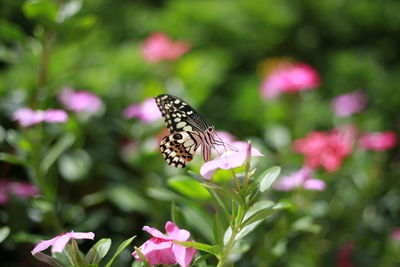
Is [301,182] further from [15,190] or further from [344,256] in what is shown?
[15,190]

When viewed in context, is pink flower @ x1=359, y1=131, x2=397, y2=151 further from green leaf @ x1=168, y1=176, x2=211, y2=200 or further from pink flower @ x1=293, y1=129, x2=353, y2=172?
green leaf @ x1=168, y1=176, x2=211, y2=200

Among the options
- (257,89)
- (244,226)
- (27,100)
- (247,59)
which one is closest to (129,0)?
(247,59)

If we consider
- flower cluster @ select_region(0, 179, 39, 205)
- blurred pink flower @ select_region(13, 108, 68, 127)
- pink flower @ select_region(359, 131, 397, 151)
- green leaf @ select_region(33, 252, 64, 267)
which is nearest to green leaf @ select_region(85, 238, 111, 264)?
green leaf @ select_region(33, 252, 64, 267)

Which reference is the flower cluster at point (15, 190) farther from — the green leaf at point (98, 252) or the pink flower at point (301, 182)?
the pink flower at point (301, 182)

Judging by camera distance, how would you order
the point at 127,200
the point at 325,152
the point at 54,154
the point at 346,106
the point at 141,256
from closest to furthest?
the point at 141,256 < the point at 54,154 < the point at 127,200 < the point at 325,152 < the point at 346,106

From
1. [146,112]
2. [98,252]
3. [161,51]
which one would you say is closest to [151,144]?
[146,112]

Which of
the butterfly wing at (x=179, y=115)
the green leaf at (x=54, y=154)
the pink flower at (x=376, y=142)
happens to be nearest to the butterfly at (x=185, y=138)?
the butterfly wing at (x=179, y=115)

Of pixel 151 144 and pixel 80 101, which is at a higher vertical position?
pixel 80 101
